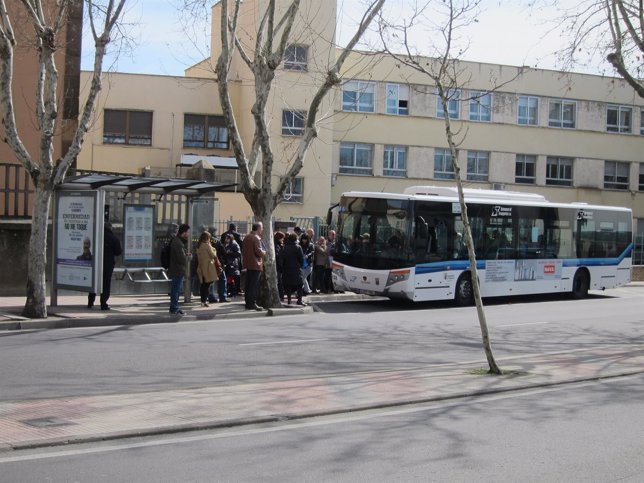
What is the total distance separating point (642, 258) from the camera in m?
46.7

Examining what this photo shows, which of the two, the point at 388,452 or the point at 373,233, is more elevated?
the point at 373,233

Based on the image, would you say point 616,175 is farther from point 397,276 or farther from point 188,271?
point 188,271

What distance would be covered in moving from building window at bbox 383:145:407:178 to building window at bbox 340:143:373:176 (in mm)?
915

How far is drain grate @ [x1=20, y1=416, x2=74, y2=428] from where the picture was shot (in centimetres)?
788

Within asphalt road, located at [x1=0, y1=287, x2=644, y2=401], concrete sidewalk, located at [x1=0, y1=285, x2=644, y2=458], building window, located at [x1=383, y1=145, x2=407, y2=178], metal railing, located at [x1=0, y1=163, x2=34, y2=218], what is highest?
building window, located at [x1=383, y1=145, x2=407, y2=178]

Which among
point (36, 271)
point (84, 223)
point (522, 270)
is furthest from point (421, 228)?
point (36, 271)

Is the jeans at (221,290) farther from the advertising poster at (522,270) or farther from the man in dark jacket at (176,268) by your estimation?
the advertising poster at (522,270)

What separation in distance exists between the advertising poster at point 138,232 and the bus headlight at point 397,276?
6134 mm

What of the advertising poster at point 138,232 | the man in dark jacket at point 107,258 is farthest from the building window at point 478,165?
the man in dark jacket at point 107,258

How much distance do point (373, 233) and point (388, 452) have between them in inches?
594

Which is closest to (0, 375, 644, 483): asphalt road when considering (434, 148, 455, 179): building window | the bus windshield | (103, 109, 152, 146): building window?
the bus windshield

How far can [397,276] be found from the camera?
2172cm

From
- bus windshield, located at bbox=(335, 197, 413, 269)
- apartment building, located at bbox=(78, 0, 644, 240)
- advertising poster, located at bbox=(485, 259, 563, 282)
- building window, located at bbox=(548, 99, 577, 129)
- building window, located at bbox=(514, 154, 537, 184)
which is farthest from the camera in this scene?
building window, located at bbox=(548, 99, 577, 129)

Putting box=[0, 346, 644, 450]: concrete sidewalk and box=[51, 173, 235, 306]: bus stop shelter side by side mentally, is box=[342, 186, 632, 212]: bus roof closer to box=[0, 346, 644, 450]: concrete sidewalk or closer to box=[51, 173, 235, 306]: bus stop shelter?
box=[51, 173, 235, 306]: bus stop shelter
